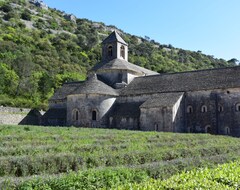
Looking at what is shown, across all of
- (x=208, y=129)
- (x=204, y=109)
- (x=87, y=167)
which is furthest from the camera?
(x=204, y=109)

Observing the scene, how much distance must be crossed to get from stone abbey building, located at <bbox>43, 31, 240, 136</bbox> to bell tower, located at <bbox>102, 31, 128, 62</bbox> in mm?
1975

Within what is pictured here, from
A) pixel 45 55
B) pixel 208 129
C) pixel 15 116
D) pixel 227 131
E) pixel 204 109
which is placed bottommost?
pixel 227 131

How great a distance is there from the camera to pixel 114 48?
158 ft

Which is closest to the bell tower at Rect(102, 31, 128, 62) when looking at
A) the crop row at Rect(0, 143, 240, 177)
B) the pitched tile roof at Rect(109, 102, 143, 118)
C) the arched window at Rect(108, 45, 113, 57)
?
the arched window at Rect(108, 45, 113, 57)

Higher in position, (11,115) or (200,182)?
(11,115)

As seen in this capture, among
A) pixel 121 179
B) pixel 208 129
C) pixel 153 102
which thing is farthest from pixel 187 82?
pixel 121 179

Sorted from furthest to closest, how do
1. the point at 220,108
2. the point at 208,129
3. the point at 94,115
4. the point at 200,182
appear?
the point at 94,115 → the point at 208,129 → the point at 220,108 → the point at 200,182

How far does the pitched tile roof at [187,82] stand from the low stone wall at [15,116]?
46.9ft

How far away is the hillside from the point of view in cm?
6012

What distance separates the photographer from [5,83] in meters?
59.5

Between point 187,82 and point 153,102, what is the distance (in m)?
5.05

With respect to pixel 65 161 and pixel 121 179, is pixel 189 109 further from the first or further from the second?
pixel 121 179

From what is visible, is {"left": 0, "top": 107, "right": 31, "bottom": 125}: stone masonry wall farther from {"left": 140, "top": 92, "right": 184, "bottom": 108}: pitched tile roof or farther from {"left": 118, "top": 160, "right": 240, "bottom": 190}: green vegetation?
{"left": 118, "top": 160, "right": 240, "bottom": 190}: green vegetation

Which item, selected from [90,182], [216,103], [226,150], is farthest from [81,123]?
[90,182]
